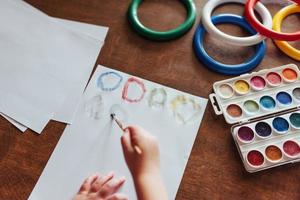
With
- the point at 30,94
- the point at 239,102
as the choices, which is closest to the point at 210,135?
the point at 239,102

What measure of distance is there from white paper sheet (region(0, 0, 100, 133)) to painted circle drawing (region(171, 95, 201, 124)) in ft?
0.59

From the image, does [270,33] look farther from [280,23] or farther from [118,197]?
[118,197]

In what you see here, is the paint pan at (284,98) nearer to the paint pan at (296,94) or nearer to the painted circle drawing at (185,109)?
the paint pan at (296,94)

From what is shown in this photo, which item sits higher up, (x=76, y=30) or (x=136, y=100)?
(x=76, y=30)

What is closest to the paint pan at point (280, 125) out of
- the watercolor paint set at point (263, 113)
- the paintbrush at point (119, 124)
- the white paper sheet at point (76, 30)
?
the watercolor paint set at point (263, 113)

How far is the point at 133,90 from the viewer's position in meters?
0.63

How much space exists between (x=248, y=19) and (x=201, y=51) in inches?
4.7

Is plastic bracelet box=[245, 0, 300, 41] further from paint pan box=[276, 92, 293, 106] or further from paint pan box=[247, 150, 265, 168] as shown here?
paint pan box=[247, 150, 265, 168]

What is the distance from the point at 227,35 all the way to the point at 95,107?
291 mm

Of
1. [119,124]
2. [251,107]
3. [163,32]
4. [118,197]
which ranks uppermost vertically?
[163,32]

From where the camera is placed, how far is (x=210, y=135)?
23.2 inches

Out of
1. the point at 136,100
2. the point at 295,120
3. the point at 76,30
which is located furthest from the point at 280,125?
the point at 76,30

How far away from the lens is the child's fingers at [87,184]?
54 cm

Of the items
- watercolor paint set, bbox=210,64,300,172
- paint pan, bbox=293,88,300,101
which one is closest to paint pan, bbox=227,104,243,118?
watercolor paint set, bbox=210,64,300,172
